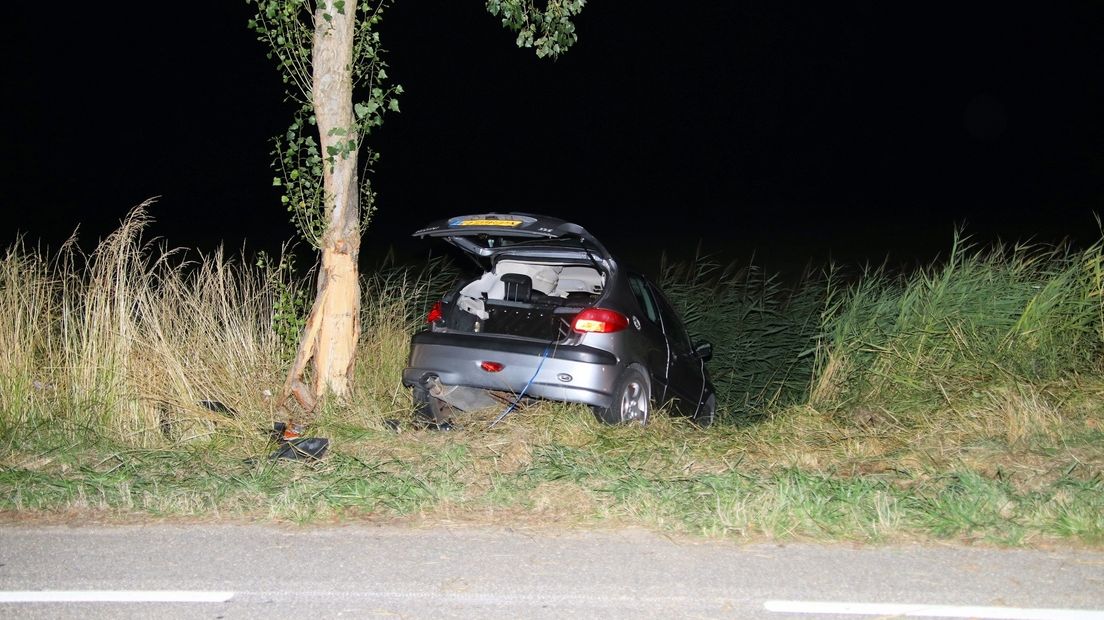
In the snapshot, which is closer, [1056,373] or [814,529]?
[814,529]

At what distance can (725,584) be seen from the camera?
A: 481 cm

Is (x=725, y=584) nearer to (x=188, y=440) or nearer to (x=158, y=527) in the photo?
(x=158, y=527)

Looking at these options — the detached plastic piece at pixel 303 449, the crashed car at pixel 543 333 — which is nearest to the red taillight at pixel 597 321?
the crashed car at pixel 543 333

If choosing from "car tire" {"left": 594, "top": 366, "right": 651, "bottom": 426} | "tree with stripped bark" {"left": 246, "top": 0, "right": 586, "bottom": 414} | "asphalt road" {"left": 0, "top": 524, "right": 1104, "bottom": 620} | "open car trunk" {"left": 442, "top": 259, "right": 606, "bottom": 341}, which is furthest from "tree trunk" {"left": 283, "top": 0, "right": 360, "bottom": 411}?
"asphalt road" {"left": 0, "top": 524, "right": 1104, "bottom": 620}

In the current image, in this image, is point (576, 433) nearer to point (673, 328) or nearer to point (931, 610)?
point (673, 328)

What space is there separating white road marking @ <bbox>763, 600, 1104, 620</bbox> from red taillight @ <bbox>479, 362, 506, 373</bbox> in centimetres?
336

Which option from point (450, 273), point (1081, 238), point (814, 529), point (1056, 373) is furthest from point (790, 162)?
point (814, 529)

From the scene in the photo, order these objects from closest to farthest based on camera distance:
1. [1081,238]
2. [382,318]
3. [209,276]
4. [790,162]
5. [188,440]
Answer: [188,440] < [209,276] < [382,318] < [1081,238] < [790,162]

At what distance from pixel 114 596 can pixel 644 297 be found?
5.06 meters

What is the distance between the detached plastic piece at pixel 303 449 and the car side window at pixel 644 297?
110 inches

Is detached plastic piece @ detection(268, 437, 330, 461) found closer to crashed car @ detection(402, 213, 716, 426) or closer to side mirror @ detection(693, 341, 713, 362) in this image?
crashed car @ detection(402, 213, 716, 426)

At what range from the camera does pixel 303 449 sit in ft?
22.5

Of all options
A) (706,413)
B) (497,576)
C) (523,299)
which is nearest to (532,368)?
(523,299)

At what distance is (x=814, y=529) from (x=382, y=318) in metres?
5.31
